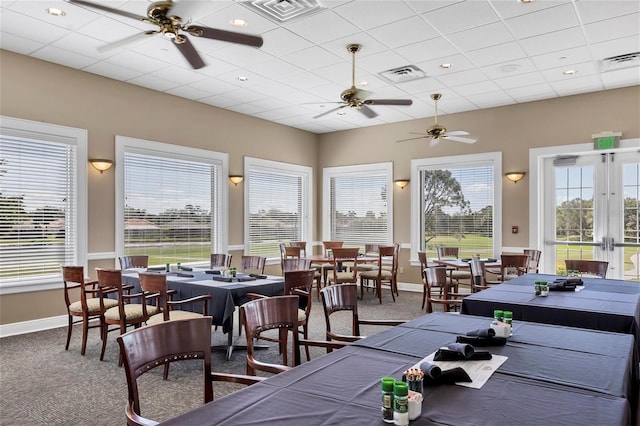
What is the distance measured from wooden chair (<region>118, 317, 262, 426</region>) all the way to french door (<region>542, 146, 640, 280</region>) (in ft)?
23.2

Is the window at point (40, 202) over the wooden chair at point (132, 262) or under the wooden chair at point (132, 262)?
over

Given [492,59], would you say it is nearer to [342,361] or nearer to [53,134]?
[342,361]

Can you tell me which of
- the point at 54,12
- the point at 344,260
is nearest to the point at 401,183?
the point at 344,260

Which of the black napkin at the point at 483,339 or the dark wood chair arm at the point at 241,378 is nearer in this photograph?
the dark wood chair arm at the point at 241,378

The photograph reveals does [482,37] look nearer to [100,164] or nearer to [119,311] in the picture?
[119,311]

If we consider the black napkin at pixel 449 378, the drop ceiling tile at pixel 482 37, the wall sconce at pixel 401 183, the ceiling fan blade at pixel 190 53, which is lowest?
the black napkin at pixel 449 378

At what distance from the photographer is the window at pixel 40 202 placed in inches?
210

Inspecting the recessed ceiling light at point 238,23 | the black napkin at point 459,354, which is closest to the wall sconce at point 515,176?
the recessed ceiling light at point 238,23

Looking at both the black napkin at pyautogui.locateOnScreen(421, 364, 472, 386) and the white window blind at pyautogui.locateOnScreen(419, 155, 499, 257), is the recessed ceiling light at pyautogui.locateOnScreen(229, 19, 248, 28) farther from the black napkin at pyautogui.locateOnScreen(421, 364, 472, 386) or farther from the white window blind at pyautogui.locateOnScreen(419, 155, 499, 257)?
the white window blind at pyautogui.locateOnScreen(419, 155, 499, 257)

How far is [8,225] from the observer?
5.35 meters

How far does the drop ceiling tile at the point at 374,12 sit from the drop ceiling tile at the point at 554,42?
165 centimetres

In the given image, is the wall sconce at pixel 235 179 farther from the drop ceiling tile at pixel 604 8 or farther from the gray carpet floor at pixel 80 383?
the drop ceiling tile at pixel 604 8

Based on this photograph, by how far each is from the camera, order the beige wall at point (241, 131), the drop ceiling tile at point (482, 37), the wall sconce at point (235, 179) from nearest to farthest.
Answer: the drop ceiling tile at point (482, 37)
the beige wall at point (241, 131)
the wall sconce at point (235, 179)

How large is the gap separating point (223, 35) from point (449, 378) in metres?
3.06
